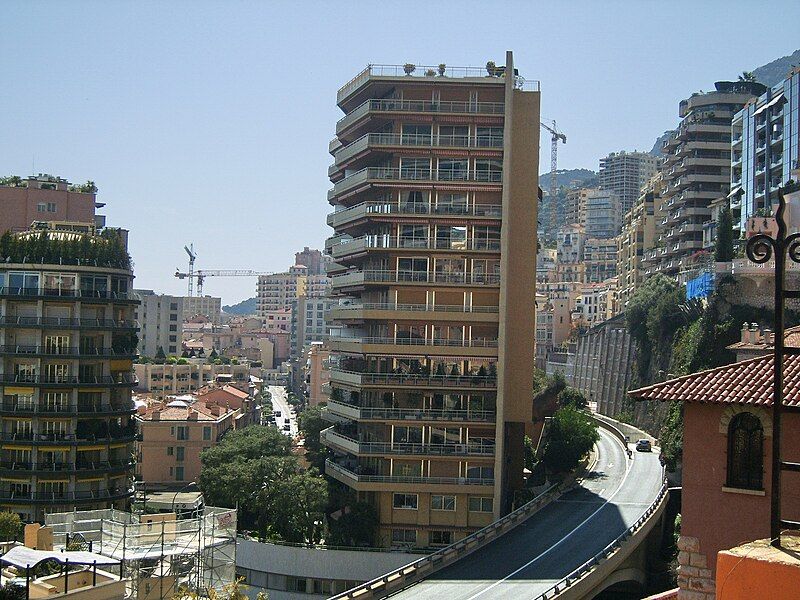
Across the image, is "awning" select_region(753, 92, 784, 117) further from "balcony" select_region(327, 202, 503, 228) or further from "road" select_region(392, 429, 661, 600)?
"balcony" select_region(327, 202, 503, 228)

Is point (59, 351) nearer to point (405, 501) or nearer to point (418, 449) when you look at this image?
point (418, 449)

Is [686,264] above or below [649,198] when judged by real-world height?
below

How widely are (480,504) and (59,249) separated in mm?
29035

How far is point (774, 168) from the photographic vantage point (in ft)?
258

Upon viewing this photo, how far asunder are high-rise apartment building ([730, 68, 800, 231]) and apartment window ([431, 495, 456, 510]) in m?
34.5

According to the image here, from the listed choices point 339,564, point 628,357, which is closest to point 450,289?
point 339,564

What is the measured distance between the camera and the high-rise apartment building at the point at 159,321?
170 meters

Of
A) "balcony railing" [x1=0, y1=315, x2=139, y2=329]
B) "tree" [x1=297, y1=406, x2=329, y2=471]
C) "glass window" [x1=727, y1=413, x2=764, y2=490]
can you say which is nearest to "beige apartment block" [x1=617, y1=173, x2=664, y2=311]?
"tree" [x1=297, y1=406, x2=329, y2=471]

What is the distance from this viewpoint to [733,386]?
65.6 ft

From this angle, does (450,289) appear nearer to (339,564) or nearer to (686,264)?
(339,564)

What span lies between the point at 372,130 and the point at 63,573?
39.2m

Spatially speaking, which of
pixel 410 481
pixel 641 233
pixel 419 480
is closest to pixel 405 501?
pixel 410 481

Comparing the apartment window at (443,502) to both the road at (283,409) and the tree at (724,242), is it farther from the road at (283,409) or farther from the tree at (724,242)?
the road at (283,409)

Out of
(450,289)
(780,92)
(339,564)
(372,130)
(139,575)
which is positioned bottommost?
(339,564)
